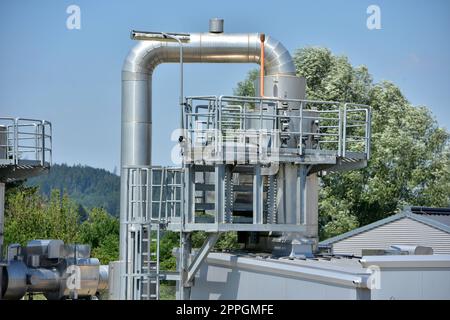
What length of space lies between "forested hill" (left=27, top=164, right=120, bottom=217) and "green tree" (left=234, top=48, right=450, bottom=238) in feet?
325

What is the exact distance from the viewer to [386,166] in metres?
55.1

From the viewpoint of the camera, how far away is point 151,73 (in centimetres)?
3173

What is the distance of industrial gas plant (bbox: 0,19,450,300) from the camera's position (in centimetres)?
2594

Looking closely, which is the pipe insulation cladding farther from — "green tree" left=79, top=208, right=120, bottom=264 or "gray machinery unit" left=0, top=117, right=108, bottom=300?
"green tree" left=79, top=208, right=120, bottom=264

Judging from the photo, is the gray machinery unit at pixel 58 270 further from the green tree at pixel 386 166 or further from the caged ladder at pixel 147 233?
the green tree at pixel 386 166

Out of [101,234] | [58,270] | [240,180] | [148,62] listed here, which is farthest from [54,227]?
[240,180]

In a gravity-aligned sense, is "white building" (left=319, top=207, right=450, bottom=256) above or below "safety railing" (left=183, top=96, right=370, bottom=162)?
below

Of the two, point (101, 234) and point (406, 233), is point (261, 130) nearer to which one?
point (406, 233)

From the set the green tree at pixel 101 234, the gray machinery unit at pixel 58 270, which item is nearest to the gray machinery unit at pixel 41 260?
the gray machinery unit at pixel 58 270

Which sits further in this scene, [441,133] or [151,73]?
[441,133]

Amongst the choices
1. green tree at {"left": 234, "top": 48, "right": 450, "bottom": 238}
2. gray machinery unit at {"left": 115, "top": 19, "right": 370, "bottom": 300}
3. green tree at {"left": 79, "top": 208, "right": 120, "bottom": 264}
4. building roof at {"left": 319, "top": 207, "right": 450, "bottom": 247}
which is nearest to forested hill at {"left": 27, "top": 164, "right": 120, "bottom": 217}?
green tree at {"left": 79, "top": 208, "right": 120, "bottom": 264}
